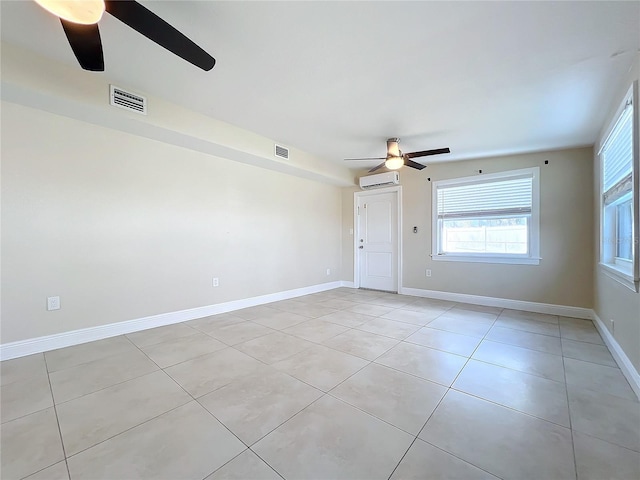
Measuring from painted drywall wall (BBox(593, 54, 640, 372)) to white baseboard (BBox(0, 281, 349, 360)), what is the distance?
4156mm

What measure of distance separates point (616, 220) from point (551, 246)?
119 cm

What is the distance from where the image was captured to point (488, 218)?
4.45 metres

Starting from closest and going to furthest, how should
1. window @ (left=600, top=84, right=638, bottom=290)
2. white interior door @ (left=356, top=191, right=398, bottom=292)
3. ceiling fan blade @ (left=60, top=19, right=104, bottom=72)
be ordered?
1. ceiling fan blade @ (left=60, top=19, right=104, bottom=72)
2. window @ (left=600, top=84, right=638, bottom=290)
3. white interior door @ (left=356, top=191, right=398, bottom=292)

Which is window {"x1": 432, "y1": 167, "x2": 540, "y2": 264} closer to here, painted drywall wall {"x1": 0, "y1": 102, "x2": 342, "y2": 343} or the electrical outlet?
painted drywall wall {"x1": 0, "y1": 102, "x2": 342, "y2": 343}

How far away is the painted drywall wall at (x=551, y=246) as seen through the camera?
3.72m

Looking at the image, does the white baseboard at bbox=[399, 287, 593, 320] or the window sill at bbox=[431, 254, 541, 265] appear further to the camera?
the window sill at bbox=[431, 254, 541, 265]

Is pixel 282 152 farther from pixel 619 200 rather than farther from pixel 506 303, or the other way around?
pixel 506 303

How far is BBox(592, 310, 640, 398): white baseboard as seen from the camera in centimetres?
191

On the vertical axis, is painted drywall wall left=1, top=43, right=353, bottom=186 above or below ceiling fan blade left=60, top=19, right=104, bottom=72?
above

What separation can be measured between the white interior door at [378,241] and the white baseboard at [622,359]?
2.98m

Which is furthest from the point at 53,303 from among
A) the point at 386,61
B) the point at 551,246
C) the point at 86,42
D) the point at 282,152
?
the point at 551,246

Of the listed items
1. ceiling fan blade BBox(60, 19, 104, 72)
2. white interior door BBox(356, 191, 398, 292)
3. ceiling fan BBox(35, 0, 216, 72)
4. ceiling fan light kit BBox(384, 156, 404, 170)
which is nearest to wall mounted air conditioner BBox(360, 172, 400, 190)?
white interior door BBox(356, 191, 398, 292)

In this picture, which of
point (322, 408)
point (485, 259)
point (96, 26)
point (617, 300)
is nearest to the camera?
point (96, 26)

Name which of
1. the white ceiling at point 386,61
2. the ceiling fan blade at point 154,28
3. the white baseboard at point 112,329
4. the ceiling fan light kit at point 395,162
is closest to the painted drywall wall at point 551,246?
the white ceiling at point 386,61
